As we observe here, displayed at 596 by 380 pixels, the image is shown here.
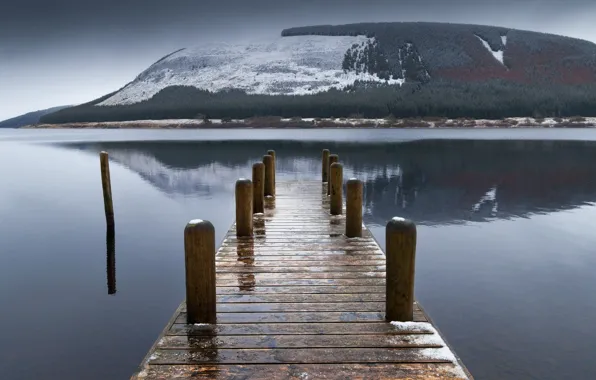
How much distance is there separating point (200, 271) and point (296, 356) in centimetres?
148

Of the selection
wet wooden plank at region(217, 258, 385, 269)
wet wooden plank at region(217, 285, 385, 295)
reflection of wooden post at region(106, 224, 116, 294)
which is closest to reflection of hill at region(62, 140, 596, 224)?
reflection of wooden post at region(106, 224, 116, 294)

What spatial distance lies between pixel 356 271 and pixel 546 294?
19.2 ft

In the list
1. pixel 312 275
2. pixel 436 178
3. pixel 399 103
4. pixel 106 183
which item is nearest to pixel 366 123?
pixel 399 103

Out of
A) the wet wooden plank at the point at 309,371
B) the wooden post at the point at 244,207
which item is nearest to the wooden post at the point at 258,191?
the wooden post at the point at 244,207

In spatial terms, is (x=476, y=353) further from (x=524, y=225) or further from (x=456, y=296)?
(x=524, y=225)

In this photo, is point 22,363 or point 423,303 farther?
point 423,303

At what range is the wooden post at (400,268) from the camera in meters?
5.38

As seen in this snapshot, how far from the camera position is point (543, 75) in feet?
655

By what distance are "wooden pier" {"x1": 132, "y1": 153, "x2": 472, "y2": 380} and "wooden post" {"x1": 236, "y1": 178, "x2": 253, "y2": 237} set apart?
127cm

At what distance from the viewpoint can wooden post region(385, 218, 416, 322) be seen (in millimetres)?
5379

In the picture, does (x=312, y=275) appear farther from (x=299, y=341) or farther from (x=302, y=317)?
(x=299, y=341)

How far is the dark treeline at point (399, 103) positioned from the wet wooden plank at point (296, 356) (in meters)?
150

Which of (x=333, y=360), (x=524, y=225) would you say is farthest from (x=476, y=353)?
(x=524, y=225)

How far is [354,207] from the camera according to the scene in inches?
373
